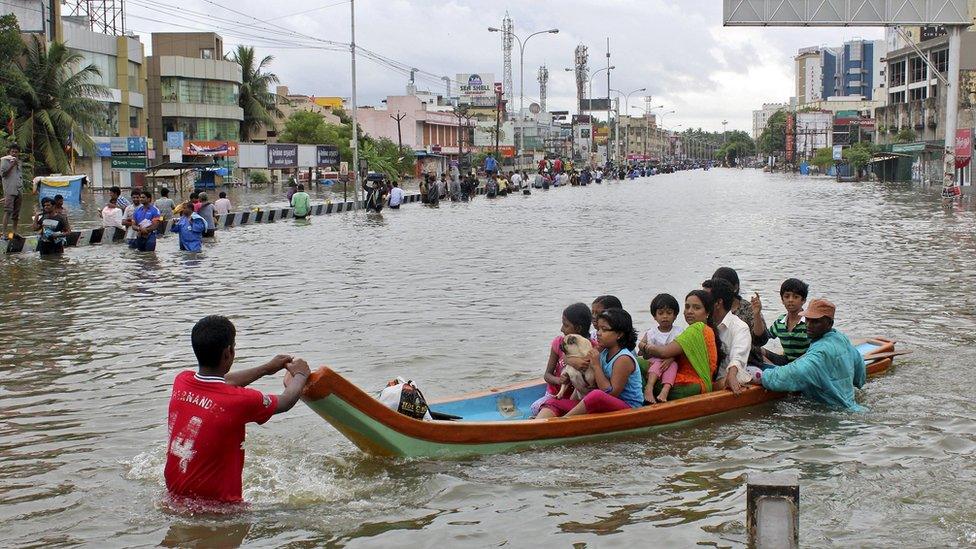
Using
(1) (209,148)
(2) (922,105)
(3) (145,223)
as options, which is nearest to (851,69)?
(2) (922,105)

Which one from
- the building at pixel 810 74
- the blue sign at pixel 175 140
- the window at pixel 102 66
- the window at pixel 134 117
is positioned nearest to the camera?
the window at pixel 102 66

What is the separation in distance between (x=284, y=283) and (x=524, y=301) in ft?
14.7

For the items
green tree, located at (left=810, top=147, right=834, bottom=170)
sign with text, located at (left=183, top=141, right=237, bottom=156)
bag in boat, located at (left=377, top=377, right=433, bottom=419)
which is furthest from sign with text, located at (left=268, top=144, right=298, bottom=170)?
green tree, located at (left=810, top=147, right=834, bottom=170)

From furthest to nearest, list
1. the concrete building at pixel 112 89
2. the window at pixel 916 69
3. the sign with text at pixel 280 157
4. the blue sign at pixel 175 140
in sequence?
the window at pixel 916 69
the blue sign at pixel 175 140
the sign with text at pixel 280 157
the concrete building at pixel 112 89

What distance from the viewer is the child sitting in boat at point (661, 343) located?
811 cm

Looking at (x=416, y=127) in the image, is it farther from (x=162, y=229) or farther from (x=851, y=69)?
(x=851, y=69)

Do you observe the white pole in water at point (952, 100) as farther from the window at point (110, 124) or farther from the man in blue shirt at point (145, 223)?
the window at point (110, 124)

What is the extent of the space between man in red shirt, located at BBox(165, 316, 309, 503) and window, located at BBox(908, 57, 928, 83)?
91002 mm

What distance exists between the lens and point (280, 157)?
63312mm

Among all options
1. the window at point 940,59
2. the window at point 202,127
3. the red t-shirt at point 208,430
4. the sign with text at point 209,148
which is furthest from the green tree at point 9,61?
the window at point 940,59

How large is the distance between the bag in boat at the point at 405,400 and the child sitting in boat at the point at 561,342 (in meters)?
1.26

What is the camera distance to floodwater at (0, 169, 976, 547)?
6355 mm

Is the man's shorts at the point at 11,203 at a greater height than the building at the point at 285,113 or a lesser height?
lesser

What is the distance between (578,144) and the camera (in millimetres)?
172875
